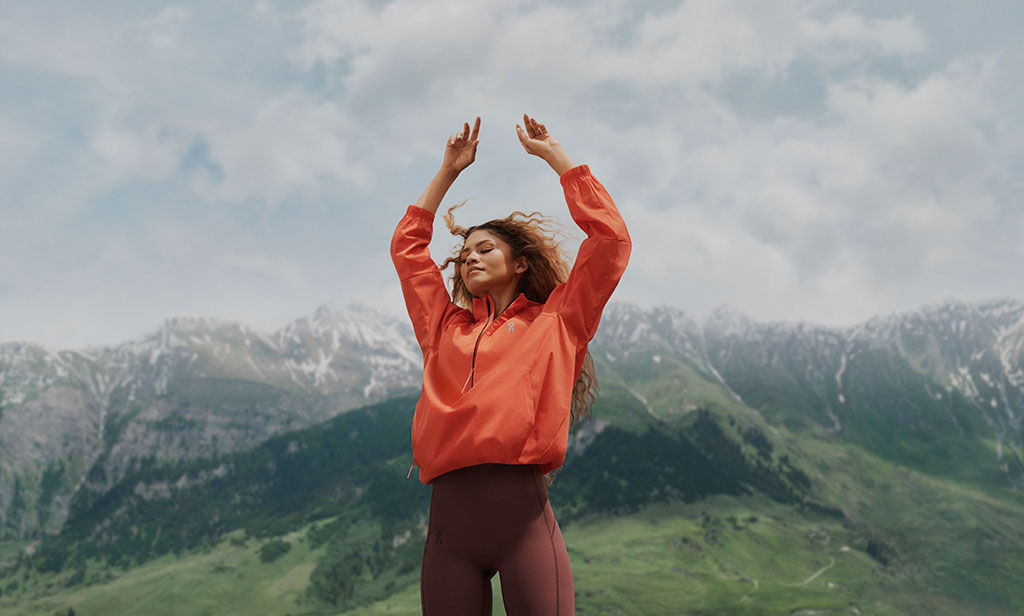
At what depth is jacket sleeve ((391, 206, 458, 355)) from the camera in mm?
3895

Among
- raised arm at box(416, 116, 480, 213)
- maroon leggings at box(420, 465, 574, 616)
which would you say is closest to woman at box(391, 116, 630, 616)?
maroon leggings at box(420, 465, 574, 616)

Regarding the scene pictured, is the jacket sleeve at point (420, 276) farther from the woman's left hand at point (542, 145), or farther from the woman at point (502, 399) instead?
the woman's left hand at point (542, 145)

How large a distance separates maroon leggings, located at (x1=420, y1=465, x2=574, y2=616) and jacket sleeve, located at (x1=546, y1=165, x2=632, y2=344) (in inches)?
33.9

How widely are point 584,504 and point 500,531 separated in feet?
620

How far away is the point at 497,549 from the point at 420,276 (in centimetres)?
160

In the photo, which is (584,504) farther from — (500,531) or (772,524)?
(500,531)

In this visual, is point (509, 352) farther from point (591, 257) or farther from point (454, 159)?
point (454, 159)

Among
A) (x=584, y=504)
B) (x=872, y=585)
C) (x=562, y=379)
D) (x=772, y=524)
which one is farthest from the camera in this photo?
(x=584, y=504)

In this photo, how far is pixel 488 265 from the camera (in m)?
3.87

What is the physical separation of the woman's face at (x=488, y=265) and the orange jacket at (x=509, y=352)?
11 cm

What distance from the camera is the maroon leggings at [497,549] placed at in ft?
10.8

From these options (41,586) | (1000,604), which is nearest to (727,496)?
(1000,604)

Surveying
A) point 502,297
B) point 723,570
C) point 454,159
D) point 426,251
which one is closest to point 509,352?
point 502,297

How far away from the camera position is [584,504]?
183500 mm
